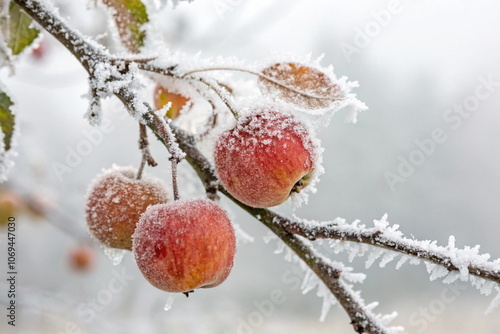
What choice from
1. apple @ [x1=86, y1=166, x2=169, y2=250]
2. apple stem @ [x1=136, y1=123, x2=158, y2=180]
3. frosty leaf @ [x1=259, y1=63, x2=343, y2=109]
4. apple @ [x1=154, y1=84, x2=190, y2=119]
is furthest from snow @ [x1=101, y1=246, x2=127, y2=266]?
frosty leaf @ [x1=259, y1=63, x2=343, y2=109]

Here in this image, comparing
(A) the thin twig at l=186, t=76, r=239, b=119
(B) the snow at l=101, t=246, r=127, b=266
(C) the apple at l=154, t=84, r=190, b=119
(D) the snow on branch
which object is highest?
(C) the apple at l=154, t=84, r=190, b=119

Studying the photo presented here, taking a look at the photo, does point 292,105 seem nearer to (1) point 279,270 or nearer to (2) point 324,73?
(2) point 324,73

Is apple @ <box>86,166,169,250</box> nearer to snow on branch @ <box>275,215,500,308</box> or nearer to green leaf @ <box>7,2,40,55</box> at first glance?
snow on branch @ <box>275,215,500,308</box>

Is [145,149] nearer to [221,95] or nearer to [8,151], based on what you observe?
[221,95]

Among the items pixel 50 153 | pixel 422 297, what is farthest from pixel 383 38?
pixel 50 153

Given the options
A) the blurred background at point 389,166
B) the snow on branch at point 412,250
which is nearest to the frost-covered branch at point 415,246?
the snow on branch at point 412,250

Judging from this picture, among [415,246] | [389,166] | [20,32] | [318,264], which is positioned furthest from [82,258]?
[389,166]
